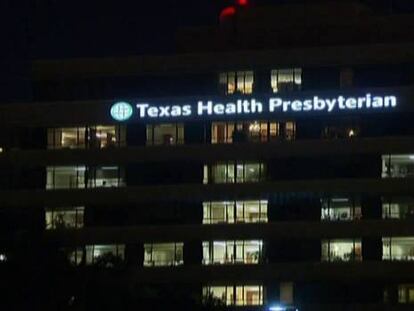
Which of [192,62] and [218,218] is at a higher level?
[192,62]

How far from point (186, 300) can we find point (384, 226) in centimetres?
1361

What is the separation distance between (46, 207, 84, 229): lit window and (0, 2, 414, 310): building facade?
90 millimetres

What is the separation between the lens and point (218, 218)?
4429 inches

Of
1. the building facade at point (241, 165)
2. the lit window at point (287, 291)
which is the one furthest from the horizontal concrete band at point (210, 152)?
the lit window at point (287, 291)

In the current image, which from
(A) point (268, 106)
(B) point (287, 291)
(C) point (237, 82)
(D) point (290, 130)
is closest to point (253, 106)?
(A) point (268, 106)

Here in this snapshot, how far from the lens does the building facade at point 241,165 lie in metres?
110

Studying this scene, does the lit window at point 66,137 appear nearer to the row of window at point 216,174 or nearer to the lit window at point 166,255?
the row of window at point 216,174

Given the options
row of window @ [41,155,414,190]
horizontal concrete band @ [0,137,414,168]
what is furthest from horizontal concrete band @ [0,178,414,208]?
horizontal concrete band @ [0,137,414,168]

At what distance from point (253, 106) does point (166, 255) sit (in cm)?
1063

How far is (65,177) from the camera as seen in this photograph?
115 m

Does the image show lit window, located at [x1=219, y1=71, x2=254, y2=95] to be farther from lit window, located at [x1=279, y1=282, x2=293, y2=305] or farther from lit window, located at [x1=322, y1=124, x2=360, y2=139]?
lit window, located at [x1=279, y1=282, x2=293, y2=305]

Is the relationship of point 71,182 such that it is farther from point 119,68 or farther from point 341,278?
point 341,278

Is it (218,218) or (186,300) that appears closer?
(186,300)

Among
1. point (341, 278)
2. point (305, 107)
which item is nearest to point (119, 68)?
point (305, 107)
